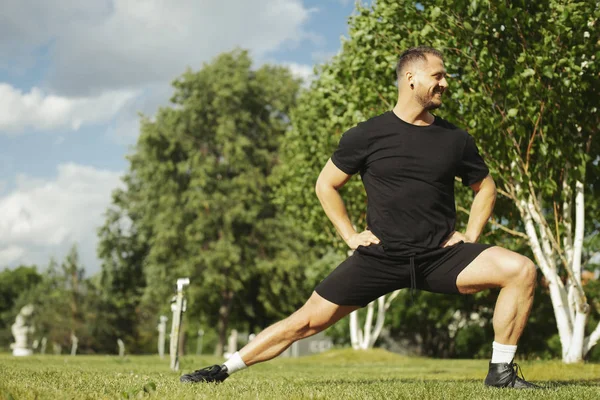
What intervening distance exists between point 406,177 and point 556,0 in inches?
313

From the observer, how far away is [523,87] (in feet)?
41.0

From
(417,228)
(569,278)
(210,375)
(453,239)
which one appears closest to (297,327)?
(210,375)

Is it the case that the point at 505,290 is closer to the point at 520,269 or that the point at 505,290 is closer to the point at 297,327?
the point at 520,269

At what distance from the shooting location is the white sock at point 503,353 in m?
5.61

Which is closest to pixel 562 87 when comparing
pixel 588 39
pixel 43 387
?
pixel 588 39

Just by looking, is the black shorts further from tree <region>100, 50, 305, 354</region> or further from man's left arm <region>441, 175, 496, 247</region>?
tree <region>100, 50, 305, 354</region>

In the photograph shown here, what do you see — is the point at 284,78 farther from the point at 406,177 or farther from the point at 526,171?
the point at 406,177

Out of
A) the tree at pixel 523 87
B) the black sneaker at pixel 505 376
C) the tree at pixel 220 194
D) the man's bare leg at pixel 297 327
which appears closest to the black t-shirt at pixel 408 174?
the man's bare leg at pixel 297 327

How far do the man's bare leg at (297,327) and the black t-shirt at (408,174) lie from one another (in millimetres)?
671

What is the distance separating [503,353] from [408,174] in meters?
1.53

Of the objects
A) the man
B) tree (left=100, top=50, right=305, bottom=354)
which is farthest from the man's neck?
tree (left=100, top=50, right=305, bottom=354)

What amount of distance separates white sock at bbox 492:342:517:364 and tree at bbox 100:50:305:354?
3135 centimetres

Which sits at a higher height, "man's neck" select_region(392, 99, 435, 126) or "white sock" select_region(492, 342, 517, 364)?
"man's neck" select_region(392, 99, 435, 126)

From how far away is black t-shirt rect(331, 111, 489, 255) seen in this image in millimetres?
5410
